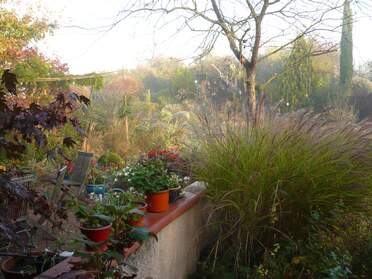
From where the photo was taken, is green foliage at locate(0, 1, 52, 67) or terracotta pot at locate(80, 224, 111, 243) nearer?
terracotta pot at locate(80, 224, 111, 243)

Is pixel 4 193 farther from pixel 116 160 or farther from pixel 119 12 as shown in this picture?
pixel 116 160

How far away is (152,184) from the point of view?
9.80ft

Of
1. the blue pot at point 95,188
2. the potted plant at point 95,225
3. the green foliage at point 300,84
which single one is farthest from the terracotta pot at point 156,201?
the green foliage at point 300,84

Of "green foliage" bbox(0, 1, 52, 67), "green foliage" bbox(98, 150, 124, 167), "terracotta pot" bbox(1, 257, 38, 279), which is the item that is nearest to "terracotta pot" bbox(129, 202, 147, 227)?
"terracotta pot" bbox(1, 257, 38, 279)

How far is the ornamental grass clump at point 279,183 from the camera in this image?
9.87 ft

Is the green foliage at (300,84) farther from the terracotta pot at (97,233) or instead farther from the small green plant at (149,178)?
the terracotta pot at (97,233)

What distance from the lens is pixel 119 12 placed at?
462cm

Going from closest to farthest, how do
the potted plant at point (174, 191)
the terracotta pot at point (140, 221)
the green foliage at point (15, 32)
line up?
the terracotta pot at point (140, 221) < the potted plant at point (174, 191) < the green foliage at point (15, 32)

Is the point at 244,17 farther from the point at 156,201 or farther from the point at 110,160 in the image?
the point at 110,160

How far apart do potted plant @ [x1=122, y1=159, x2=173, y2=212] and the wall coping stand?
7cm

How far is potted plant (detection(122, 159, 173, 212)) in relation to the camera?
296 centimetres

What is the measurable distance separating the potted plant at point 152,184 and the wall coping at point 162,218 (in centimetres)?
7

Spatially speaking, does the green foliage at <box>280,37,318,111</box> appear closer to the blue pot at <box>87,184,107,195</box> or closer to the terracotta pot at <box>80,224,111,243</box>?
the blue pot at <box>87,184,107,195</box>

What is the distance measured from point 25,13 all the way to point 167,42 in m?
6.85
